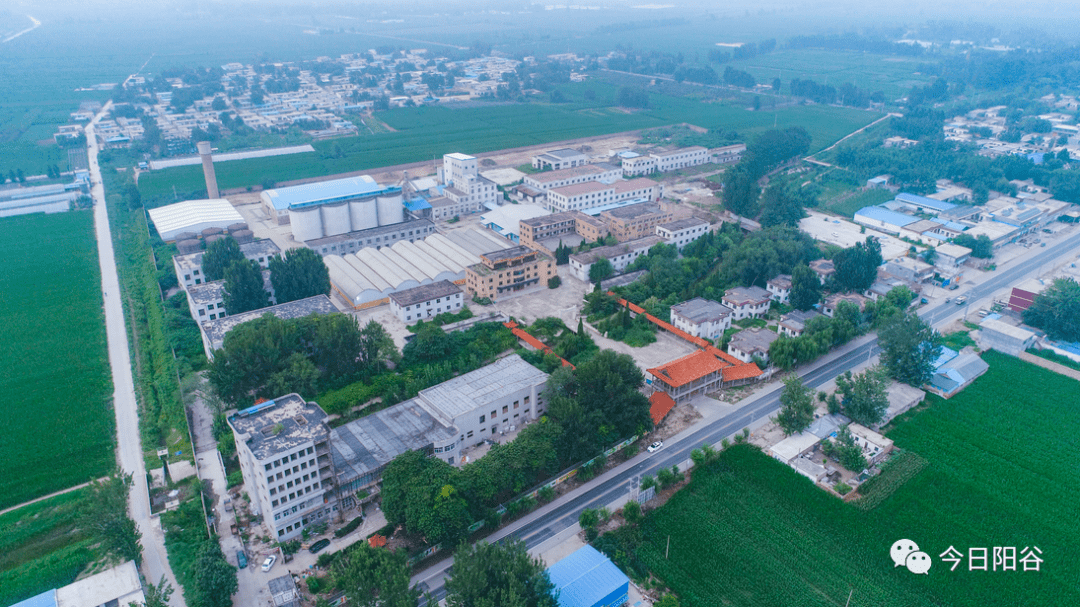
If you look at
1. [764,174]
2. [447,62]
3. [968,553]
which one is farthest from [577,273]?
[447,62]

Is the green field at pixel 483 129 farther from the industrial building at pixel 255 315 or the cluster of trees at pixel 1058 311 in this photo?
the cluster of trees at pixel 1058 311

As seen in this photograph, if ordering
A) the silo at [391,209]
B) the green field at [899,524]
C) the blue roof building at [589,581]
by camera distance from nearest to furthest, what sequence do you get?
the blue roof building at [589,581] → the green field at [899,524] → the silo at [391,209]

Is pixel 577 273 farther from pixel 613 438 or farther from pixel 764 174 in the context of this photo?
Result: pixel 764 174

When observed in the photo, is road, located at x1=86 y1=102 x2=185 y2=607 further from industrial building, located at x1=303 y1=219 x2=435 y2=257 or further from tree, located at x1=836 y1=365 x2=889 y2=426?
tree, located at x1=836 y1=365 x2=889 y2=426

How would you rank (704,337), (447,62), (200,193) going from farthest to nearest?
(447,62) → (200,193) → (704,337)

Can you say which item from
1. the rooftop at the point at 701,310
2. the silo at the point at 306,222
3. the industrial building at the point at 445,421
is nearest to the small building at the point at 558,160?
the silo at the point at 306,222

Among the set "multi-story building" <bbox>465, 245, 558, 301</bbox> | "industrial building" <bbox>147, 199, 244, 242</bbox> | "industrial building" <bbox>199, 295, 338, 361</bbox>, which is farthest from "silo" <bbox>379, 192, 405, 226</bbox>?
"industrial building" <bbox>199, 295, 338, 361</bbox>

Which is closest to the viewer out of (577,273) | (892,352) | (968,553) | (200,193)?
(968,553)
